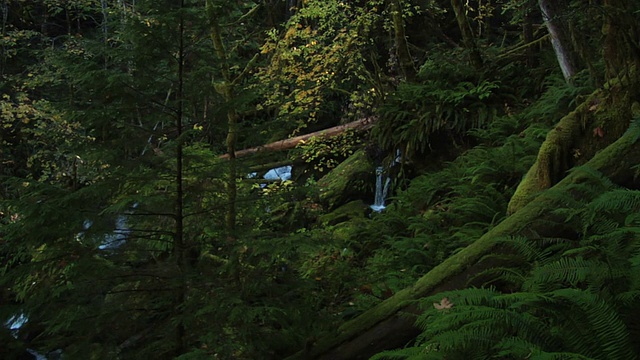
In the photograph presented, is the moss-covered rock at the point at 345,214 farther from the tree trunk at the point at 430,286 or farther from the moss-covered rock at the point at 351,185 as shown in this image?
the tree trunk at the point at 430,286

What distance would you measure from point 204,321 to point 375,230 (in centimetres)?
464

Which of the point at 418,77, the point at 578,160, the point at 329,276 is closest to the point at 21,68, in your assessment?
the point at 418,77

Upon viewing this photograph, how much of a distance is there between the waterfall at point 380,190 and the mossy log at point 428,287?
557 cm

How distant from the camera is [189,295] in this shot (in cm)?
421

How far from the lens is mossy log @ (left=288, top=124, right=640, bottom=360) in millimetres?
4270

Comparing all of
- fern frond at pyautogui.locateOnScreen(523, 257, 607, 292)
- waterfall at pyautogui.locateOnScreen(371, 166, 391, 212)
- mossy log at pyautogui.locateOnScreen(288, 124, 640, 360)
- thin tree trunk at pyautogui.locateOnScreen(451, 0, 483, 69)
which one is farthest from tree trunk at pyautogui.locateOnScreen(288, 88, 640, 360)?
thin tree trunk at pyautogui.locateOnScreen(451, 0, 483, 69)

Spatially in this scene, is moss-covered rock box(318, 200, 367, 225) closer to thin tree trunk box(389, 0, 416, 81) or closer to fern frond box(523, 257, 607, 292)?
thin tree trunk box(389, 0, 416, 81)

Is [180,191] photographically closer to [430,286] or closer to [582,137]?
[430,286]

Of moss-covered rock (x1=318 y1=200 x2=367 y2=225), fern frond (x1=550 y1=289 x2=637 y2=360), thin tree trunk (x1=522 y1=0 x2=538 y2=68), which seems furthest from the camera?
thin tree trunk (x1=522 y1=0 x2=538 y2=68)

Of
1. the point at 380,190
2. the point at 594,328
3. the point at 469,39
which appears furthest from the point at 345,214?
the point at 594,328

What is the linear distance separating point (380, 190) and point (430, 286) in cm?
608

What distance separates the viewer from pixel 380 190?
34.5 feet

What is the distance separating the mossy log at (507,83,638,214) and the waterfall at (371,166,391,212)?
174 inches

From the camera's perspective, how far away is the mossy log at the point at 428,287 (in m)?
4.27
